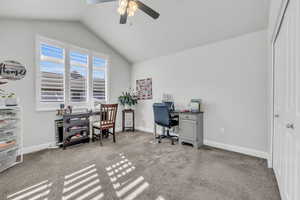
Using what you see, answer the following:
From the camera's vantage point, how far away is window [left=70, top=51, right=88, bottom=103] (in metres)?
3.70

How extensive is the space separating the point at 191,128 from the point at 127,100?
7.84 ft

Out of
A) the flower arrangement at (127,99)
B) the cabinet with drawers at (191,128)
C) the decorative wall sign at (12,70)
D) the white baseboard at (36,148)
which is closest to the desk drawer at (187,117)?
the cabinet with drawers at (191,128)

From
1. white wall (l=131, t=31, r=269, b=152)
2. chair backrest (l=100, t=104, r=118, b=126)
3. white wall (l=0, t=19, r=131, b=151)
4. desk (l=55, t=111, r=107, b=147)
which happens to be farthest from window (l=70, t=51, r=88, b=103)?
white wall (l=131, t=31, r=269, b=152)

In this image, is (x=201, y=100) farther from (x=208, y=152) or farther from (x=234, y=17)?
(x=234, y=17)

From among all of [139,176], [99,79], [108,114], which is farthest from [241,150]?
[99,79]

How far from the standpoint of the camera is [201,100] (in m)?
3.42

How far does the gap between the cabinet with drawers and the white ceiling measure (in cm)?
180

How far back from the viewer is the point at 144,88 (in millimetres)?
4793

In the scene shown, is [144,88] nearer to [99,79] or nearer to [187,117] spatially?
[99,79]

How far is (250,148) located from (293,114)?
6.31ft

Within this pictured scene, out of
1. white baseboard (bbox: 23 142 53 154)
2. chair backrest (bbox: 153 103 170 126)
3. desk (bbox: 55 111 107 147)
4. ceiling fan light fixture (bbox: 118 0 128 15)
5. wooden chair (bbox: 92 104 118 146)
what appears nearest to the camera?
ceiling fan light fixture (bbox: 118 0 128 15)

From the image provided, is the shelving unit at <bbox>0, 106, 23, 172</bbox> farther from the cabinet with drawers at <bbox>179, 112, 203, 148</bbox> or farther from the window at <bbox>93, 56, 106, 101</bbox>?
the cabinet with drawers at <bbox>179, 112, 203, 148</bbox>

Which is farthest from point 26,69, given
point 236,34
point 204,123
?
point 236,34

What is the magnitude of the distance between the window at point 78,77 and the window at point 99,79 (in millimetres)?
276
